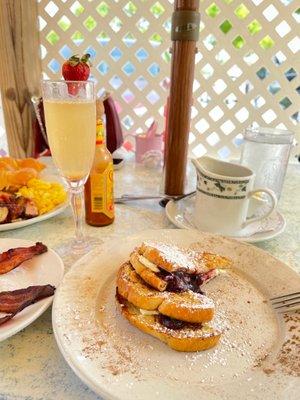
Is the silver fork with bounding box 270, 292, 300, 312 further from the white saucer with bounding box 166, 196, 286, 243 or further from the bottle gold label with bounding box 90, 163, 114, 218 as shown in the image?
the bottle gold label with bounding box 90, 163, 114, 218

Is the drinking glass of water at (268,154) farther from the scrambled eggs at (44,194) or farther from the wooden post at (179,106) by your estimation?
the scrambled eggs at (44,194)

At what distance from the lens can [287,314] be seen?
0.49m

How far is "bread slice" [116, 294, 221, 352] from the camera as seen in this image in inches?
16.5

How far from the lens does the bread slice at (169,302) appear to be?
1.46 ft

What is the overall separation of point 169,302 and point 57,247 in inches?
13.1

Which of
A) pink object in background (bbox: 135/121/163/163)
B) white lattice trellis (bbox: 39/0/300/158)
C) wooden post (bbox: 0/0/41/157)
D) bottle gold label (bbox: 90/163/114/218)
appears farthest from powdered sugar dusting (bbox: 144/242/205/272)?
wooden post (bbox: 0/0/41/157)

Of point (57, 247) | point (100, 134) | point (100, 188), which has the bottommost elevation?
point (57, 247)

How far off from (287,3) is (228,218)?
1077 mm

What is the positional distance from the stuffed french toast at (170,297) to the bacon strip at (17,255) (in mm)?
168

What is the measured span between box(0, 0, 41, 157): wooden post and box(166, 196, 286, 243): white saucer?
1040 mm

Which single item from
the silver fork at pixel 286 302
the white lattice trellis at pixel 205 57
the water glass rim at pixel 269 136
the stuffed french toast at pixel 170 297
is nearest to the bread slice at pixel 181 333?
the stuffed french toast at pixel 170 297

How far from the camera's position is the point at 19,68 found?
59.3 inches

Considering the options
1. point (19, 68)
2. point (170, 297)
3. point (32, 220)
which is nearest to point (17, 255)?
point (32, 220)

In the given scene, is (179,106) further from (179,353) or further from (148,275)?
(179,353)
